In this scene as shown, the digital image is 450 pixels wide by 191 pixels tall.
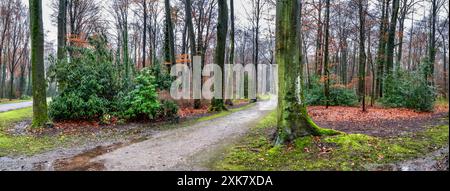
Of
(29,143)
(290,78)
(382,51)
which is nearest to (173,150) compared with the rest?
(290,78)

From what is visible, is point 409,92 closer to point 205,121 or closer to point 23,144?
point 205,121

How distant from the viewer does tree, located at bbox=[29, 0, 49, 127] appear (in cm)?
919

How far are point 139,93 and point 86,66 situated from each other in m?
2.76

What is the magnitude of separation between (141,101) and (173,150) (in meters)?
5.13

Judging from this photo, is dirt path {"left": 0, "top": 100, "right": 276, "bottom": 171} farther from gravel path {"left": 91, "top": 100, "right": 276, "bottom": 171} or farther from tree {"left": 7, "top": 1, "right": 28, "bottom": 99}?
tree {"left": 7, "top": 1, "right": 28, "bottom": 99}

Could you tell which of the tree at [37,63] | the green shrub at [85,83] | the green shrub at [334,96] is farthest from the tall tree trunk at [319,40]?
the tree at [37,63]

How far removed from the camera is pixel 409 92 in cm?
1444

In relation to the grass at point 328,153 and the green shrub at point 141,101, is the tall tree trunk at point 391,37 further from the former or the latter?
the green shrub at point 141,101

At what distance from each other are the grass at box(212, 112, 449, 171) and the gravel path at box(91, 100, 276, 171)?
0.62m

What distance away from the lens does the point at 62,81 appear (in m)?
11.5

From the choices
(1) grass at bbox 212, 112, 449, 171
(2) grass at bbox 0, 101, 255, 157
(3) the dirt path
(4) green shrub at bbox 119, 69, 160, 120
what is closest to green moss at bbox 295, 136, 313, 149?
(1) grass at bbox 212, 112, 449, 171

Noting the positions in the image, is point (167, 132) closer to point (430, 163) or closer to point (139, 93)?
point (139, 93)

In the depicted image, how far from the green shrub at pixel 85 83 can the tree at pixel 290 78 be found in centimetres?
764
